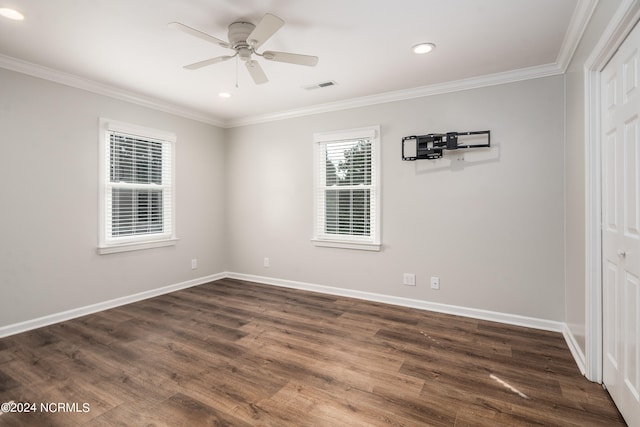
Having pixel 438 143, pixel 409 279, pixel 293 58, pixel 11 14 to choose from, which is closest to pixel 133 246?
pixel 11 14

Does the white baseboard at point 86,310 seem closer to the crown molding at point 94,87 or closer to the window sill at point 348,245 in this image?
the window sill at point 348,245

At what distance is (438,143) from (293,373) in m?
2.78

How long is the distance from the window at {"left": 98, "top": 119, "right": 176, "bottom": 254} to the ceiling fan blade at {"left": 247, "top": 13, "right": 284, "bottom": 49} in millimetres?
2552

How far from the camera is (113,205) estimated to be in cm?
398

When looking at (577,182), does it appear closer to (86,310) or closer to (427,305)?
(427,305)

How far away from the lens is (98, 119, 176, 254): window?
388 centimetres

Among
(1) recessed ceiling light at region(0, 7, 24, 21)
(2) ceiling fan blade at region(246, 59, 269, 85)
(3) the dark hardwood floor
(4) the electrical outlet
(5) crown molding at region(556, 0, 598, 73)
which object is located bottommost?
(3) the dark hardwood floor

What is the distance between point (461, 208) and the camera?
11.9 feet

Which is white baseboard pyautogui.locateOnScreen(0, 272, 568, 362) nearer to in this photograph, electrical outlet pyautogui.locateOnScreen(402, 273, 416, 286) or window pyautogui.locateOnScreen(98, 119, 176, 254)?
electrical outlet pyautogui.locateOnScreen(402, 273, 416, 286)

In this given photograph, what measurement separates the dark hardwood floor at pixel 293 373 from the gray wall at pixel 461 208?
0.43m

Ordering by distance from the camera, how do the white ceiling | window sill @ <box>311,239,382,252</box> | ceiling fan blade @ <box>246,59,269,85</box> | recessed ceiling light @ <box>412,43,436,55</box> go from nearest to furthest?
the white ceiling, ceiling fan blade @ <box>246,59,269,85</box>, recessed ceiling light @ <box>412,43,436,55</box>, window sill @ <box>311,239,382,252</box>


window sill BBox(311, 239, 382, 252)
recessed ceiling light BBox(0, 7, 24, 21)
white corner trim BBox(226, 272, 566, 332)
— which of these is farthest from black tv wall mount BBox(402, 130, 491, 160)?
recessed ceiling light BBox(0, 7, 24, 21)

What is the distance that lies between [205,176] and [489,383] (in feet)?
14.7

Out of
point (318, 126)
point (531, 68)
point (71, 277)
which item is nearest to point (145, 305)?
point (71, 277)
